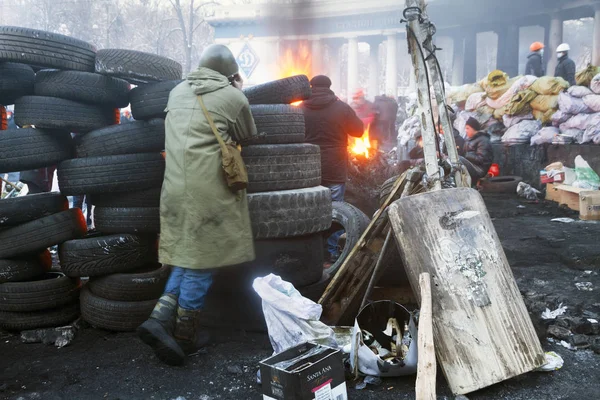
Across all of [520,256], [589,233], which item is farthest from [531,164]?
[520,256]

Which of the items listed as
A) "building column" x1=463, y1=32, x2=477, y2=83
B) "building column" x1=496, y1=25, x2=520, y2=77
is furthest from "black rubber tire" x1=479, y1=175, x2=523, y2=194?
"building column" x1=463, y1=32, x2=477, y2=83

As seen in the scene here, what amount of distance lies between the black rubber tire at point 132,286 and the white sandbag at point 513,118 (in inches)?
410

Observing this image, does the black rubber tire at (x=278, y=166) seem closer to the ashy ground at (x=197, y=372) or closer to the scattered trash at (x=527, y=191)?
the ashy ground at (x=197, y=372)

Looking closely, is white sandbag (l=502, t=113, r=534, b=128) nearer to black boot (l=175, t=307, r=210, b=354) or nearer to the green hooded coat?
the green hooded coat

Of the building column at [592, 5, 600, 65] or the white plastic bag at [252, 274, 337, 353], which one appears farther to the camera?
the building column at [592, 5, 600, 65]

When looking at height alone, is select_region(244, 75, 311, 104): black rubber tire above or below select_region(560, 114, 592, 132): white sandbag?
above

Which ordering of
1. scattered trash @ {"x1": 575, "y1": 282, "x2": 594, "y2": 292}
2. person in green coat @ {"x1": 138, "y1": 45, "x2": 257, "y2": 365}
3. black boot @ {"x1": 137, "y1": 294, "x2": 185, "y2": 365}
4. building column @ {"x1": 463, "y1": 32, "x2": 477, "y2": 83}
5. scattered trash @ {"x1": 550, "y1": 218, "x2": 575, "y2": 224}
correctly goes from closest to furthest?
1. black boot @ {"x1": 137, "y1": 294, "x2": 185, "y2": 365}
2. person in green coat @ {"x1": 138, "y1": 45, "x2": 257, "y2": 365}
3. scattered trash @ {"x1": 575, "y1": 282, "x2": 594, "y2": 292}
4. scattered trash @ {"x1": 550, "y1": 218, "x2": 575, "y2": 224}
5. building column @ {"x1": 463, "y1": 32, "x2": 477, "y2": 83}

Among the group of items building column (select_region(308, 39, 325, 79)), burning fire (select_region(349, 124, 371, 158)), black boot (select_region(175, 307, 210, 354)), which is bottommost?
black boot (select_region(175, 307, 210, 354))

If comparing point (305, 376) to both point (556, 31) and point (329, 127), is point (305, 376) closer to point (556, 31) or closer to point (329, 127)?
point (329, 127)

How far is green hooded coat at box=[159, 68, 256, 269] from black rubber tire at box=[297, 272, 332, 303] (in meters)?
0.85

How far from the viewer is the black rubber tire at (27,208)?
4.48 meters

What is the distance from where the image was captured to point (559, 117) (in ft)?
36.9

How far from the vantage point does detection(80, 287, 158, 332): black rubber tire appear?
4.39 metres

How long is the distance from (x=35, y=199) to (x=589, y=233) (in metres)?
7.06
